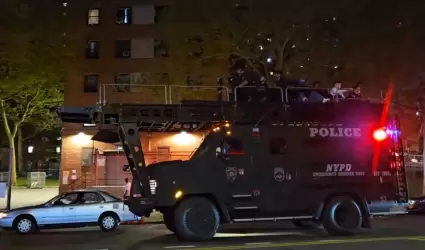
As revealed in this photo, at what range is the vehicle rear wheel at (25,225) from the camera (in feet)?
48.9

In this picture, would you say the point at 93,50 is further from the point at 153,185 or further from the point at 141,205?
the point at 141,205

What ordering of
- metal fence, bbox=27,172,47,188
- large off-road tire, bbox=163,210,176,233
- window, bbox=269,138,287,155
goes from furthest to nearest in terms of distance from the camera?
metal fence, bbox=27,172,47,188 → window, bbox=269,138,287,155 → large off-road tire, bbox=163,210,176,233

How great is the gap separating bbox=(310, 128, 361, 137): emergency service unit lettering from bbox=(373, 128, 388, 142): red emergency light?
0.43 m

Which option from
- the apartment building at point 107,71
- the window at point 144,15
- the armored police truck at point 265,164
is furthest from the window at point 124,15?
the armored police truck at point 265,164

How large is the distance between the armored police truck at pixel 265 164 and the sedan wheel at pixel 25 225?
491 cm

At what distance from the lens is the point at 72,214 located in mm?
15477

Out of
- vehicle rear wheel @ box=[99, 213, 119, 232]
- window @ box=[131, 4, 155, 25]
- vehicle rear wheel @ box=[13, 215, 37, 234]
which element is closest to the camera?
vehicle rear wheel @ box=[13, 215, 37, 234]

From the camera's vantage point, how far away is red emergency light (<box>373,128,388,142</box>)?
12289 millimetres

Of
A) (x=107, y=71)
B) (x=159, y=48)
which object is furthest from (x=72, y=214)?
(x=159, y=48)

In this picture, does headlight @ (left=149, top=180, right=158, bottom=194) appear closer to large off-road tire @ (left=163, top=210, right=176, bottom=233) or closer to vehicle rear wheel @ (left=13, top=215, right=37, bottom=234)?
large off-road tire @ (left=163, top=210, right=176, bottom=233)

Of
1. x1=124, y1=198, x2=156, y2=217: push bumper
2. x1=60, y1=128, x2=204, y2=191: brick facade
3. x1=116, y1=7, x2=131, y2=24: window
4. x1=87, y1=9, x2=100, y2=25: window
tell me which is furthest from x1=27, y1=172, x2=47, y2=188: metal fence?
x1=124, y1=198, x2=156, y2=217: push bumper

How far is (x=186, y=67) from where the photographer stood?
74.7ft

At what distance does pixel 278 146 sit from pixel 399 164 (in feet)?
10.6

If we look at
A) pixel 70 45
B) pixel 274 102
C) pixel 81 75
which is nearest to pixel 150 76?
pixel 81 75
